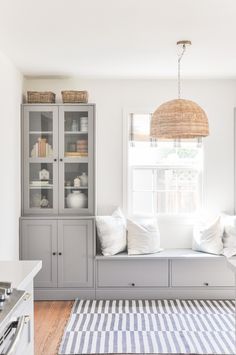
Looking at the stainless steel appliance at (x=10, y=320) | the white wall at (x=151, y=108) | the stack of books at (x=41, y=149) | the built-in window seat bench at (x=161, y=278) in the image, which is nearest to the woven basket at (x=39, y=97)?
the stack of books at (x=41, y=149)

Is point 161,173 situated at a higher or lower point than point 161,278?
higher

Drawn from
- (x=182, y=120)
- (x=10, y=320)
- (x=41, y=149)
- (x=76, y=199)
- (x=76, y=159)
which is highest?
(x=182, y=120)

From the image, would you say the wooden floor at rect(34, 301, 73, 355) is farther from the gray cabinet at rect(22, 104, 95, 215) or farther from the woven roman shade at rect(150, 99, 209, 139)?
the woven roman shade at rect(150, 99, 209, 139)

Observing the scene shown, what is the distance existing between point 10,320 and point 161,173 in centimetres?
360

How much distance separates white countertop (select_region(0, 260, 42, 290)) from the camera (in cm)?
223

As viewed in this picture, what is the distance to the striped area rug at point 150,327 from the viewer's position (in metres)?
3.47

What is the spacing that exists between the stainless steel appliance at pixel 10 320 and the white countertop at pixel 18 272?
155 mm

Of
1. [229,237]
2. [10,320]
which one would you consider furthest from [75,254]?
[10,320]

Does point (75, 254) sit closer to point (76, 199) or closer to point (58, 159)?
point (76, 199)

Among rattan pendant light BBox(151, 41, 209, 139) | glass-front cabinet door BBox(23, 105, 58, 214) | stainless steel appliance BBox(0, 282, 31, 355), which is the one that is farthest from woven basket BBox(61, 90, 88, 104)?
stainless steel appliance BBox(0, 282, 31, 355)

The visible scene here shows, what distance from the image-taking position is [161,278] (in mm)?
4754

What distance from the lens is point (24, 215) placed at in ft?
15.8

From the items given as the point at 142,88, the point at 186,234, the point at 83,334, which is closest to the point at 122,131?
the point at 142,88

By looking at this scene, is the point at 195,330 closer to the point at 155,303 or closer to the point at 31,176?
the point at 155,303
